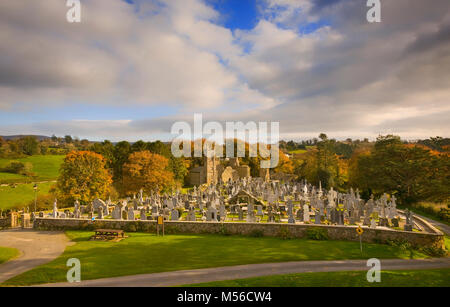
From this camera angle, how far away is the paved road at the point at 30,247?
11417 mm

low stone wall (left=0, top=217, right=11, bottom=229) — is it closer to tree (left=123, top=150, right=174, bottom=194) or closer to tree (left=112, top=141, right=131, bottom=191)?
tree (left=123, top=150, right=174, bottom=194)

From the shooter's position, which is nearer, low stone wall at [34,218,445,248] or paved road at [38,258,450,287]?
paved road at [38,258,450,287]

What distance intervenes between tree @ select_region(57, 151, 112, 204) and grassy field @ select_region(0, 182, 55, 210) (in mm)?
11967

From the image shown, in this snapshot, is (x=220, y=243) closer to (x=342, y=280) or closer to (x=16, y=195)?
(x=342, y=280)

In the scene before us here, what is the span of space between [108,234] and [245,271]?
34.2 ft

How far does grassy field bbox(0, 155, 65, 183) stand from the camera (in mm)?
44319

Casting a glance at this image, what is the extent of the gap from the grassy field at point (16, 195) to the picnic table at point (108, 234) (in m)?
24.9

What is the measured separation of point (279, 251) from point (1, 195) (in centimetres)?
4316

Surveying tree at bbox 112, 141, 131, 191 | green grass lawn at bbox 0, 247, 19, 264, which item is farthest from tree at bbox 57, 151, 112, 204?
tree at bbox 112, 141, 131, 191

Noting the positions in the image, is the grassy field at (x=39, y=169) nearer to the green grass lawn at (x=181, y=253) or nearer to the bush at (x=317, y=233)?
the green grass lawn at (x=181, y=253)
